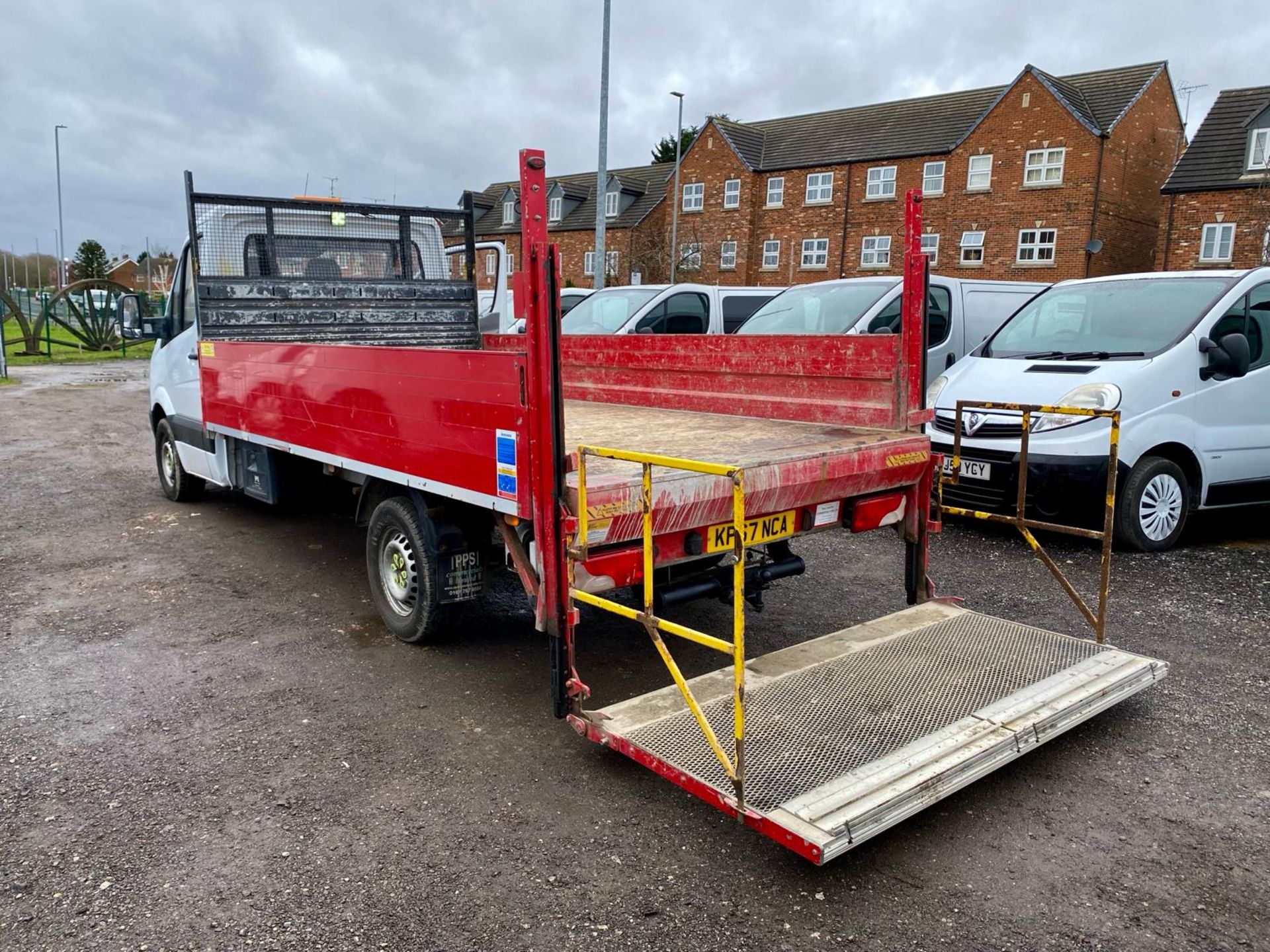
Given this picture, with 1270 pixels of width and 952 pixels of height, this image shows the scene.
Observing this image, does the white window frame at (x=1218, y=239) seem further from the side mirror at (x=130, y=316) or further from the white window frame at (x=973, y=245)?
the side mirror at (x=130, y=316)

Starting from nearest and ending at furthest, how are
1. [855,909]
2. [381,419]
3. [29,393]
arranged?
[855,909], [381,419], [29,393]

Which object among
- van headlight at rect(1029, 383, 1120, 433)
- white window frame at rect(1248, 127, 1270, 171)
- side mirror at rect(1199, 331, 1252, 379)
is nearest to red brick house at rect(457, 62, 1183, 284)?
white window frame at rect(1248, 127, 1270, 171)

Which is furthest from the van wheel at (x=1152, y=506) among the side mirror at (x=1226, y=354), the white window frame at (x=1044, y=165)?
the white window frame at (x=1044, y=165)

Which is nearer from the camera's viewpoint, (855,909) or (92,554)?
(855,909)

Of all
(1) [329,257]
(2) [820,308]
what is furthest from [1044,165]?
(1) [329,257]

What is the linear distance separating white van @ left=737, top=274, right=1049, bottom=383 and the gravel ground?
3.66 metres

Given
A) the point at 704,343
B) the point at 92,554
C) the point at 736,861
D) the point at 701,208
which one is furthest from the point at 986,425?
the point at 701,208

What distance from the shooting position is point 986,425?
6684mm

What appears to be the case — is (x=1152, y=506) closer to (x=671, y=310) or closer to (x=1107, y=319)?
(x=1107, y=319)

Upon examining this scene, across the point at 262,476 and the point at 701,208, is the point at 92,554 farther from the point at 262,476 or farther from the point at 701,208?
the point at 701,208

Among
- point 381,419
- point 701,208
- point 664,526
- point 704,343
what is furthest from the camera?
point 701,208

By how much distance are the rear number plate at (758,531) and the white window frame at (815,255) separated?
36.6 metres

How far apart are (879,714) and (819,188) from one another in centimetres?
3788

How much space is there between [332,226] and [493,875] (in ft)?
19.2
